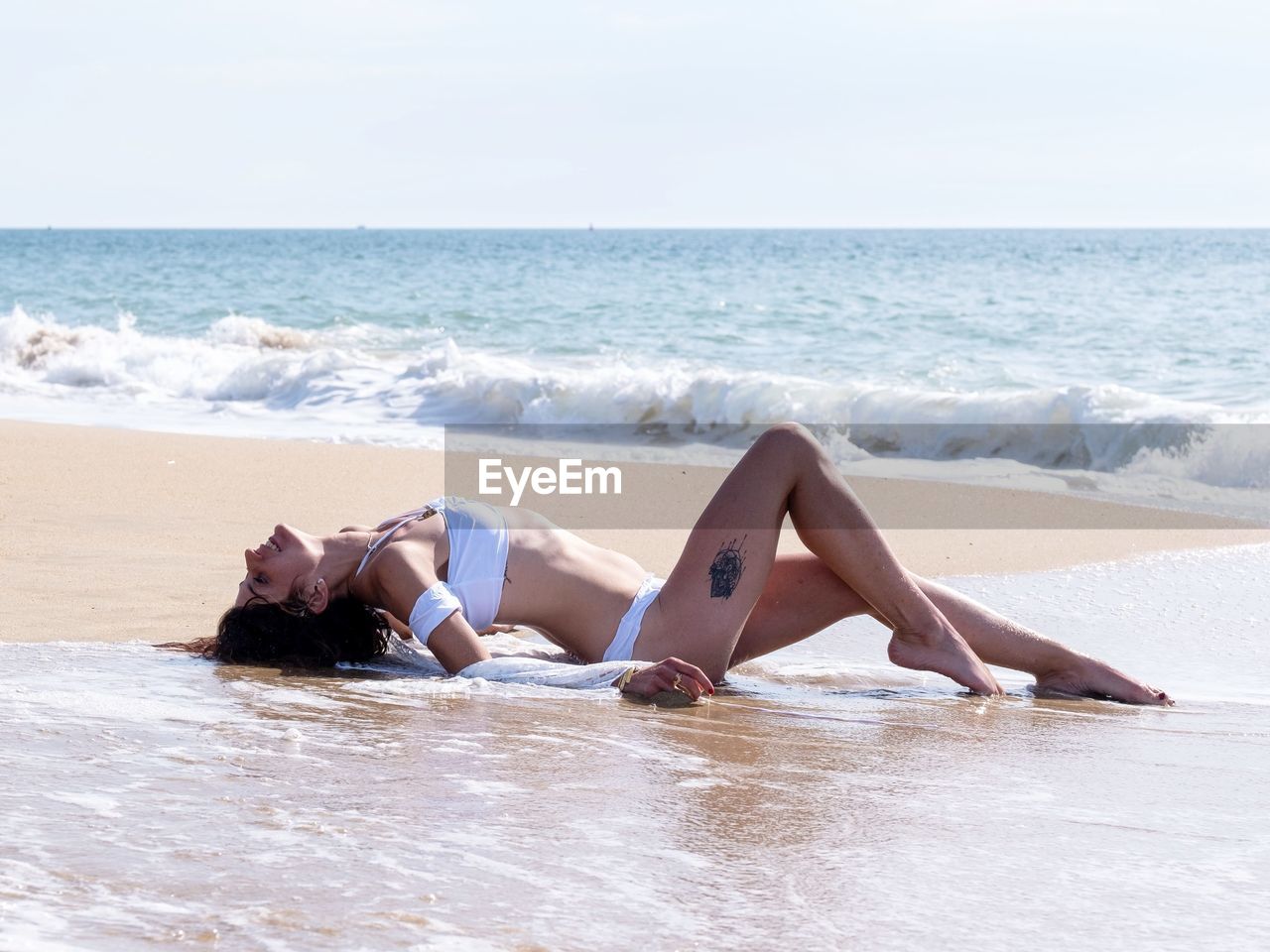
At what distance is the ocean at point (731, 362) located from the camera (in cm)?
1105

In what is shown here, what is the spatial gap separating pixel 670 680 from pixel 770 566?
1.80ft

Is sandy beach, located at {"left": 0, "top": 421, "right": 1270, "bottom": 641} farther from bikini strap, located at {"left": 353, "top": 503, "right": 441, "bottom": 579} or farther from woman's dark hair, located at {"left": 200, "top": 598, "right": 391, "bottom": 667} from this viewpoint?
bikini strap, located at {"left": 353, "top": 503, "right": 441, "bottom": 579}

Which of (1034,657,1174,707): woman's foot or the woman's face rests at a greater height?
the woman's face

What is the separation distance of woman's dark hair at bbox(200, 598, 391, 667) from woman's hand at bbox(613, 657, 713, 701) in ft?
3.12

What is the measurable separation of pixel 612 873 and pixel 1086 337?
740 inches

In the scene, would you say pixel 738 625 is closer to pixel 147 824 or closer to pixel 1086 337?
pixel 147 824

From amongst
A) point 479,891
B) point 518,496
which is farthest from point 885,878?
point 518,496

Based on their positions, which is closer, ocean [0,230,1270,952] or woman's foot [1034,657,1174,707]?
ocean [0,230,1270,952]

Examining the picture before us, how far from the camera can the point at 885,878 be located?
2453 mm

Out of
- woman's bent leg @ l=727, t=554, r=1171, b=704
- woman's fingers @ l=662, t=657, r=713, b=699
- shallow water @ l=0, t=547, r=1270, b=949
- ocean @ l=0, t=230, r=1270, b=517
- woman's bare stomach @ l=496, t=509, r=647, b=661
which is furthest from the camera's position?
ocean @ l=0, t=230, r=1270, b=517

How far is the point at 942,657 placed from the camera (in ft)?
13.5

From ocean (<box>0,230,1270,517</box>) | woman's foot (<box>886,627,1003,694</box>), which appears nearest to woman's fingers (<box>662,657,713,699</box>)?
woman's foot (<box>886,627,1003,694</box>)

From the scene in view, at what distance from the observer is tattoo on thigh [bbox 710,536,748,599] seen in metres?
4.08

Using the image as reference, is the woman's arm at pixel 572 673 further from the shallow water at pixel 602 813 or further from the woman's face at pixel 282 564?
the woman's face at pixel 282 564
